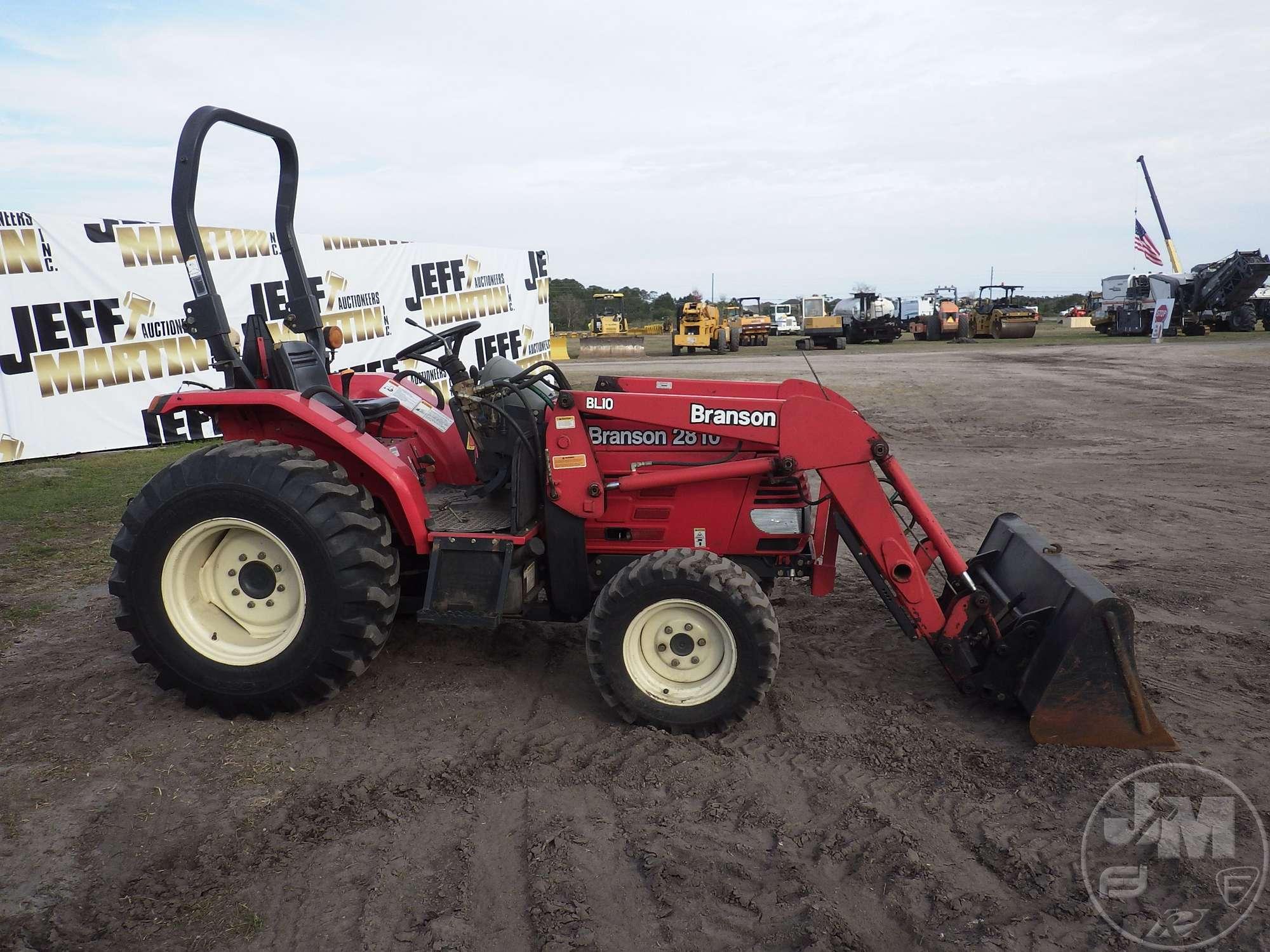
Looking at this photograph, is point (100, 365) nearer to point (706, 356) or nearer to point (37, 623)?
point (37, 623)

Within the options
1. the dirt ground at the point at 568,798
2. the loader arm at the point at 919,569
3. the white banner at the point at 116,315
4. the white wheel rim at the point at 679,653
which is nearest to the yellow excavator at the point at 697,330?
the white banner at the point at 116,315

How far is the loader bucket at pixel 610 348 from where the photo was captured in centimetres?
3102

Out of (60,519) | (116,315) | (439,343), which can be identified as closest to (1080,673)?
(439,343)

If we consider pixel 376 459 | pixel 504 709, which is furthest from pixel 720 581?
pixel 376 459

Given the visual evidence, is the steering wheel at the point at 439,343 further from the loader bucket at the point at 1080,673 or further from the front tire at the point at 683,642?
the loader bucket at the point at 1080,673

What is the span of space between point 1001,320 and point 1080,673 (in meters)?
33.9

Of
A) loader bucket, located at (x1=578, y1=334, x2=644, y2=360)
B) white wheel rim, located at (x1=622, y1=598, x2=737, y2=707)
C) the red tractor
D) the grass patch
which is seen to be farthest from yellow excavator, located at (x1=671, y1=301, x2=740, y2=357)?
white wheel rim, located at (x1=622, y1=598, x2=737, y2=707)

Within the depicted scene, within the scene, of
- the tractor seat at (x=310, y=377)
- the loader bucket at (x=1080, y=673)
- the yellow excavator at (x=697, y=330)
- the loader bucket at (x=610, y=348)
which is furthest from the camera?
the yellow excavator at (x=697, y=330)

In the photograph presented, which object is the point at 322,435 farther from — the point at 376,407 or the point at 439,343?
the point at 439,343

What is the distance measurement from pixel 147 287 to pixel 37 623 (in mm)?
6931

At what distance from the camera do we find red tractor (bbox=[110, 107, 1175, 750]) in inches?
143

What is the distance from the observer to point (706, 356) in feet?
94.7

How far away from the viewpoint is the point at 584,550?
160 inches

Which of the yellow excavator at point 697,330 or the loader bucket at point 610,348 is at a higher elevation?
the yellow excavator at point 697,330
